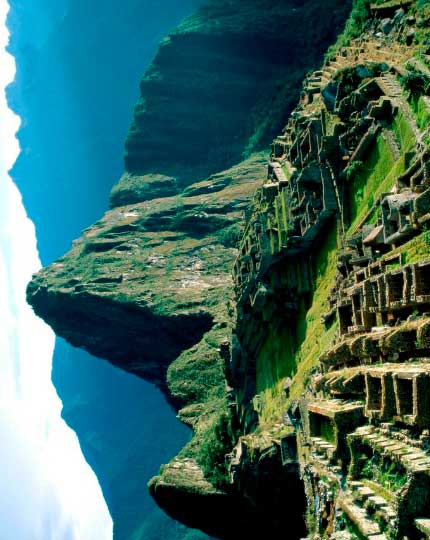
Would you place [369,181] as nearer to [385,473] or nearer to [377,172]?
[377,172]

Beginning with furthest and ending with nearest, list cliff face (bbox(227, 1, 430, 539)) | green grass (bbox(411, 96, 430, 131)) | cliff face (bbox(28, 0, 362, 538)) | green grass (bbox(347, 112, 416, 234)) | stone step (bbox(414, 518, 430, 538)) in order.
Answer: cliff face (bbox(28, 0, 362, 538)), green grass (bbox(347, 112, 416, 234)), green grass (bbox(411, 96, 430, 131)), cliff face (bbox(227, 1, 430, 539)), stone step (bbox(414, 518, 430, 538))

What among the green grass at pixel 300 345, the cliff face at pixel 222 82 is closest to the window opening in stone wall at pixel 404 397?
the green grass at pixel 300 345

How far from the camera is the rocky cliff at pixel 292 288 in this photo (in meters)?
10.6

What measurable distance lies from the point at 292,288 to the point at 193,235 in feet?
95.9

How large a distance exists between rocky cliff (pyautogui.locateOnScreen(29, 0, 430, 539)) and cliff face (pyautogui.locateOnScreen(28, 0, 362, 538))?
195mm

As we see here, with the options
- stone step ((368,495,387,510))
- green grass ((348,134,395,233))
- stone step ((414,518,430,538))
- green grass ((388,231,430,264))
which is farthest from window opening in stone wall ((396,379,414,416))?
green grass ((348,134,395,233))

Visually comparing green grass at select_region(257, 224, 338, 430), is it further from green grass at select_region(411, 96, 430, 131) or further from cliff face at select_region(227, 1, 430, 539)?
green grass at select_region(411, 96, 430, 131)

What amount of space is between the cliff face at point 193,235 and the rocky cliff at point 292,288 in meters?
0.19

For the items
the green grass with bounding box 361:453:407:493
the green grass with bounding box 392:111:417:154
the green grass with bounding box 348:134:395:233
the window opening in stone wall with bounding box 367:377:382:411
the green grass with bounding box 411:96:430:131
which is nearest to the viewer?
the green grass with bounding box 361:453:407:493

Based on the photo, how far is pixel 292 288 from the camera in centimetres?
2250

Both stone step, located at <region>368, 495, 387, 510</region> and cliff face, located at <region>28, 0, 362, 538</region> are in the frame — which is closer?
stone step, located at <region>368, 495, 387, 510</region>

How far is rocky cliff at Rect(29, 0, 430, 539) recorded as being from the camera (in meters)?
10.6

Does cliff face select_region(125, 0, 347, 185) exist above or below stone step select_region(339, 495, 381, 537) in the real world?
above

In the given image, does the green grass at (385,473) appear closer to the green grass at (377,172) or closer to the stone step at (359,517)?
the stone step at (359,517)
